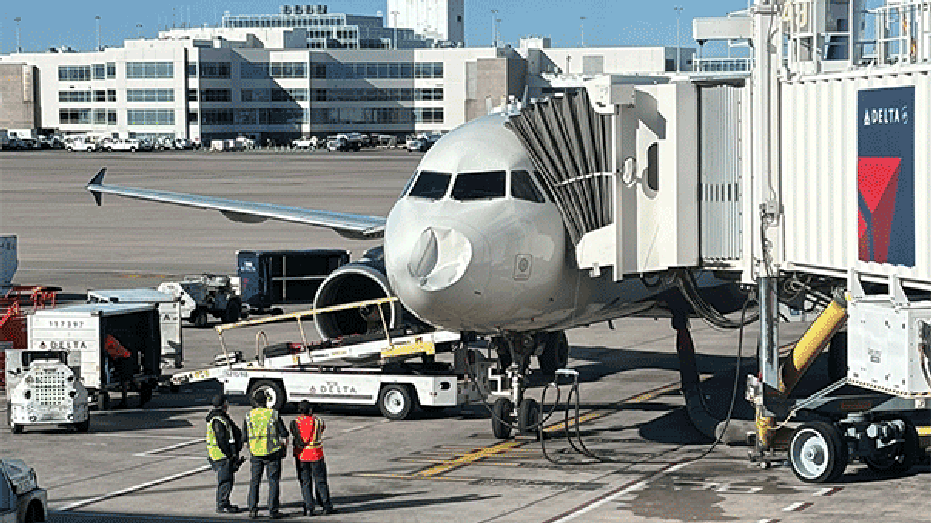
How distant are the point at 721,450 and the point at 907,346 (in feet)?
22.6

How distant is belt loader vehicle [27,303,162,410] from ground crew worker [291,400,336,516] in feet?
31.2

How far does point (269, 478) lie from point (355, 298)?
11.7m

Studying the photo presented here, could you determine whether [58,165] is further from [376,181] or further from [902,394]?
[902,394]

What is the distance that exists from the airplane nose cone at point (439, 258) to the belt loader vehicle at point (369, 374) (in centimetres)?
425

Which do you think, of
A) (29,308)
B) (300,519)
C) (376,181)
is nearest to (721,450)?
(300,519)

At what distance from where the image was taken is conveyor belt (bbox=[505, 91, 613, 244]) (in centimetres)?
2702

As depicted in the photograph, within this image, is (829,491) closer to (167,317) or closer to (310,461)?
(310,461)

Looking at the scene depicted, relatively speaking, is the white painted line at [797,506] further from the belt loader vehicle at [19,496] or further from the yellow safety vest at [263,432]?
the belt loader vehicle at [19,496]

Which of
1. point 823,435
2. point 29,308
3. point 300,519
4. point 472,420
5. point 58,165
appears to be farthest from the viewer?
point 58,165

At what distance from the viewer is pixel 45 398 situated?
30.6 metres

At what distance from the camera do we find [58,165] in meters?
157

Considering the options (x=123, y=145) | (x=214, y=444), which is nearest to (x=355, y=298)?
(x=214, y=444)

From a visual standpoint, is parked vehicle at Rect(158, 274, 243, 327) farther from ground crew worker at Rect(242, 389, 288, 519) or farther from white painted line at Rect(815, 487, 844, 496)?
white painted line at Rect(815, 487, 844, 496)

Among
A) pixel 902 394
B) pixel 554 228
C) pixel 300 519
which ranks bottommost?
pixel 300 519
